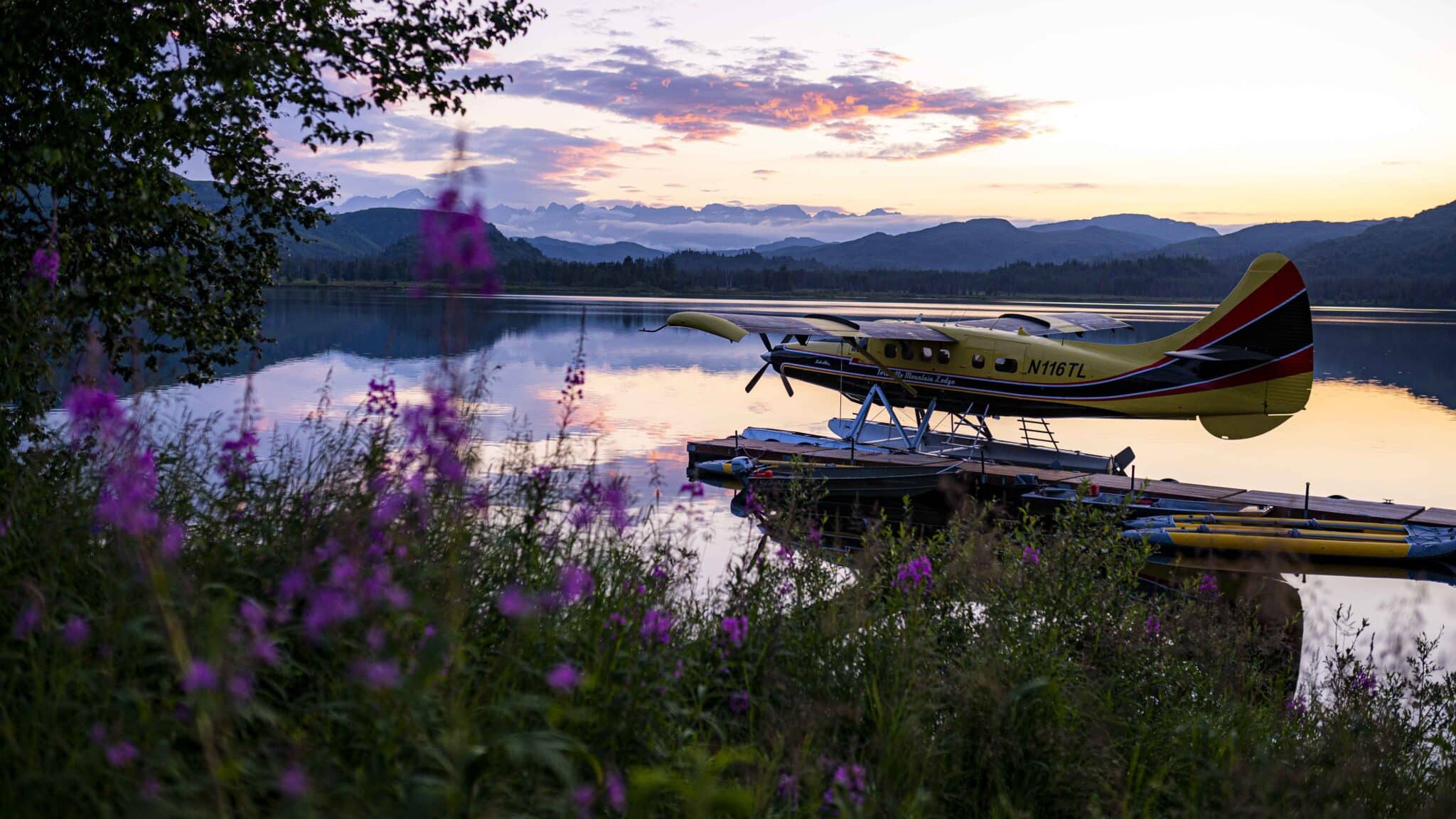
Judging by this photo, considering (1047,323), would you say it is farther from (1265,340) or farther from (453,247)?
(453,247)

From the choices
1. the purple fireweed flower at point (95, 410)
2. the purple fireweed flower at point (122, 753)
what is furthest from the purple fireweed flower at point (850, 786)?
the purple fireweed flower at point (95, 410)

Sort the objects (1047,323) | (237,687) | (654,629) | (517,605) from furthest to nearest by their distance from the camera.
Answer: (1047,323), (654,629), (517,605), (237,687)

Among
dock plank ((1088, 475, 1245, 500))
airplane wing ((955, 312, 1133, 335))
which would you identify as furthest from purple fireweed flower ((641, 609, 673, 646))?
airplane wing ((955, 312, 1133, 335))

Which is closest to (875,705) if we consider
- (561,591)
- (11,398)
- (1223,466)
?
(561,591)

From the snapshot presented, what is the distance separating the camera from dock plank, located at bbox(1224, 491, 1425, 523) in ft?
47.9

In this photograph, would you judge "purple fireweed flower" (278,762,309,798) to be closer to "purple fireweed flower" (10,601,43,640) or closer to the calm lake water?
"purple fireweed flower" (10,601,43,640)

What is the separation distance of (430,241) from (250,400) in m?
1.81

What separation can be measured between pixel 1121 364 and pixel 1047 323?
4964 mm

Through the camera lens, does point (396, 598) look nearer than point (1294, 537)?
Yes

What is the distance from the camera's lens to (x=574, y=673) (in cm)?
253

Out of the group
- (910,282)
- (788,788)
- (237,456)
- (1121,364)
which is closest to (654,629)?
(788,788)

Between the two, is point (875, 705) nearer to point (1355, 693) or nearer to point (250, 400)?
point (250, 400)

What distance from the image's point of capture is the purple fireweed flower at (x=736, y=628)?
149 inches

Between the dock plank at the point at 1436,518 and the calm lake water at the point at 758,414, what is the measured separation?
1504mm
